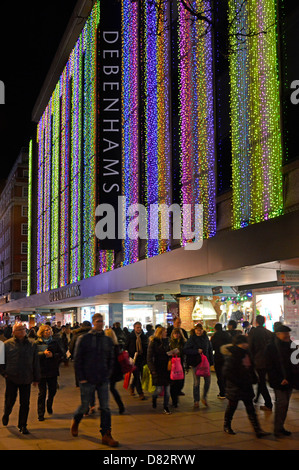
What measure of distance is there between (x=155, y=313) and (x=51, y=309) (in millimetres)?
17356

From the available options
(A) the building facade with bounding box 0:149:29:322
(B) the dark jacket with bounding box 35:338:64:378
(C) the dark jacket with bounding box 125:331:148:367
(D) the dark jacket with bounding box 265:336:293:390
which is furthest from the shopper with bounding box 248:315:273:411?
(A) the building facade with bounding box 0:149:29:322

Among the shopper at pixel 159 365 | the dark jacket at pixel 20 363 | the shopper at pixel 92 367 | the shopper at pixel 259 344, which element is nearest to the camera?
the shopper at pixel 92 367

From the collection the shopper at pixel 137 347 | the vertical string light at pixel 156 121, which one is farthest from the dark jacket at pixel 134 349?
the vertical string light at pixel 156 121

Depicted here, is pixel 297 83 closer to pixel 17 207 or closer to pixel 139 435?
pixel 139 435

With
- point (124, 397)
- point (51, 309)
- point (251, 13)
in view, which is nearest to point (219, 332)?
point (124, 397)

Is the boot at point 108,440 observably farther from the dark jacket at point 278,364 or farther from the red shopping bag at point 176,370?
the red shopping bag at point 176,370

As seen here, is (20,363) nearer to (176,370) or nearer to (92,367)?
(92,367)

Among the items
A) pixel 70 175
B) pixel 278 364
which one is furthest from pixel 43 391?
pixel 70 175

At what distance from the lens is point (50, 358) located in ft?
35.4

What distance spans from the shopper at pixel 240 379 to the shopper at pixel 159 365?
253 cm

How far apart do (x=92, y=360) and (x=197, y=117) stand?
11348mm

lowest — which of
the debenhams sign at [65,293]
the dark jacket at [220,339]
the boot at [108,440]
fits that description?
the boot at [108,440]

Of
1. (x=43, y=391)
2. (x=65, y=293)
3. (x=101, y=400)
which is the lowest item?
(x=43, y=391)

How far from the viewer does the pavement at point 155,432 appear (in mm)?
7902
